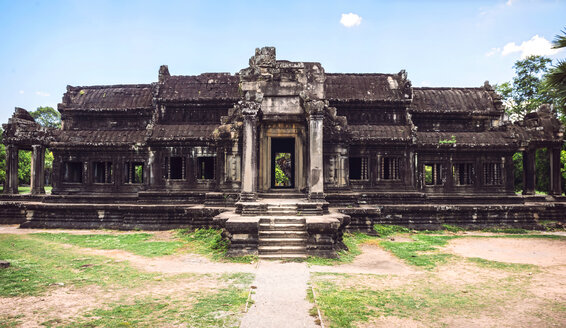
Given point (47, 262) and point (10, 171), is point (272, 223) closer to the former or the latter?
point (47, 262)

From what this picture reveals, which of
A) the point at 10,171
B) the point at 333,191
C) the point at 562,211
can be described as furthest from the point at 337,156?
the point at 10,171

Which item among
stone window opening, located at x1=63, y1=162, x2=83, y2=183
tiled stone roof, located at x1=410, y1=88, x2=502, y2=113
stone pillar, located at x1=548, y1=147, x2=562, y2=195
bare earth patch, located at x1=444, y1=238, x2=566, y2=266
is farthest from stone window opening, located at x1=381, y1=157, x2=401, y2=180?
stone window opening, located at x1=63, y1=162, x2=83, y2=183

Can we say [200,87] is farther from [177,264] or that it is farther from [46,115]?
[46,115]

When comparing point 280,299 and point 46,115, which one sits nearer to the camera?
point 280,299

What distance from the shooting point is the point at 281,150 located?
57.8 ft

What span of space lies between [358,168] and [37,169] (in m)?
17.8

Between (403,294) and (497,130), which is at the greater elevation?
(497,130)

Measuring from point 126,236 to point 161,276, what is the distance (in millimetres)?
6319

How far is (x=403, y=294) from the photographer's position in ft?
21.1

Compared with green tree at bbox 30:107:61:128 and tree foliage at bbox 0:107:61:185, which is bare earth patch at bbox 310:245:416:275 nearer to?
tree foliage at bbox 0:107:61:185

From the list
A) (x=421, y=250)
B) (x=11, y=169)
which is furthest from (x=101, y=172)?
(x=421, y=250)

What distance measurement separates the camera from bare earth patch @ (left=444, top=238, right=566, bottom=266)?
31.7 feet

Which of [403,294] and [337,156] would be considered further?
[337,156]

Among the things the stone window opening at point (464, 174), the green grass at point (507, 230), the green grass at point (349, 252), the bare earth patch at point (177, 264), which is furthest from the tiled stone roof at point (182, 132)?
the green grass at point (507, 230)
